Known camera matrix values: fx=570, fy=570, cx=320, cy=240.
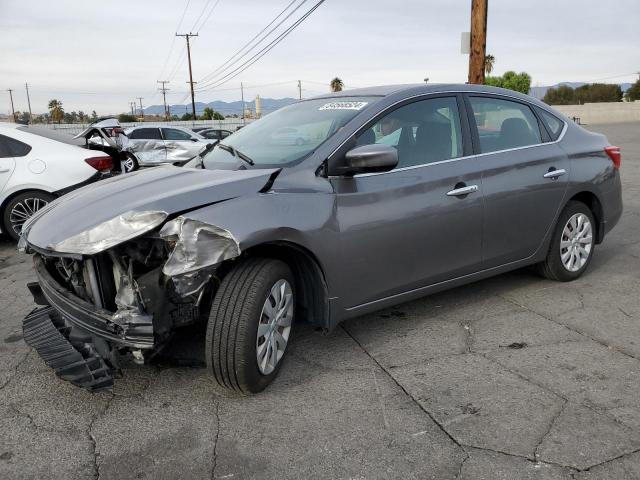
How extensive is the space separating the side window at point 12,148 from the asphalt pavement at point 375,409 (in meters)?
3.22

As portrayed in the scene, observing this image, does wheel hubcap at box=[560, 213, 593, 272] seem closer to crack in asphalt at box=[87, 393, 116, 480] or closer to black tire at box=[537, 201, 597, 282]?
black tire at box=[537, 201, 597, 282]

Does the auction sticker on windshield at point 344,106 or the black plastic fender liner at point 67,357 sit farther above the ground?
the auction sticker on windshield at point 344,106

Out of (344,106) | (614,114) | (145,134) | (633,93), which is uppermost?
(633,93)

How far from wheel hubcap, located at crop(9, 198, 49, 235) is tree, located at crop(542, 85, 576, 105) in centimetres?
7462

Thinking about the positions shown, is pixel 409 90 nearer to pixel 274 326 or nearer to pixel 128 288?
pixel 274 326

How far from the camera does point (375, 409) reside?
2.98 metres

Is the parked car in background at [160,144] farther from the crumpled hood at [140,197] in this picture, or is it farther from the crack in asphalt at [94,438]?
the crack in asphalt at [94,438]

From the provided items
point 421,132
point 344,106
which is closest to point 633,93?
point 421,132

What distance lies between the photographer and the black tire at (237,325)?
2.88 m

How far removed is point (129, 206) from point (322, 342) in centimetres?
159

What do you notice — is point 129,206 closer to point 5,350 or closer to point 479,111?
point 5,350

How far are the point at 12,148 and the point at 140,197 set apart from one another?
15.2ft

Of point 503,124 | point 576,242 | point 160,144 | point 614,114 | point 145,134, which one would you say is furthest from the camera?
point 614,114

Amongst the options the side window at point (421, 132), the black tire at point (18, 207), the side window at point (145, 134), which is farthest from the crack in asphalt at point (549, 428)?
the side window at point (145, 134)
